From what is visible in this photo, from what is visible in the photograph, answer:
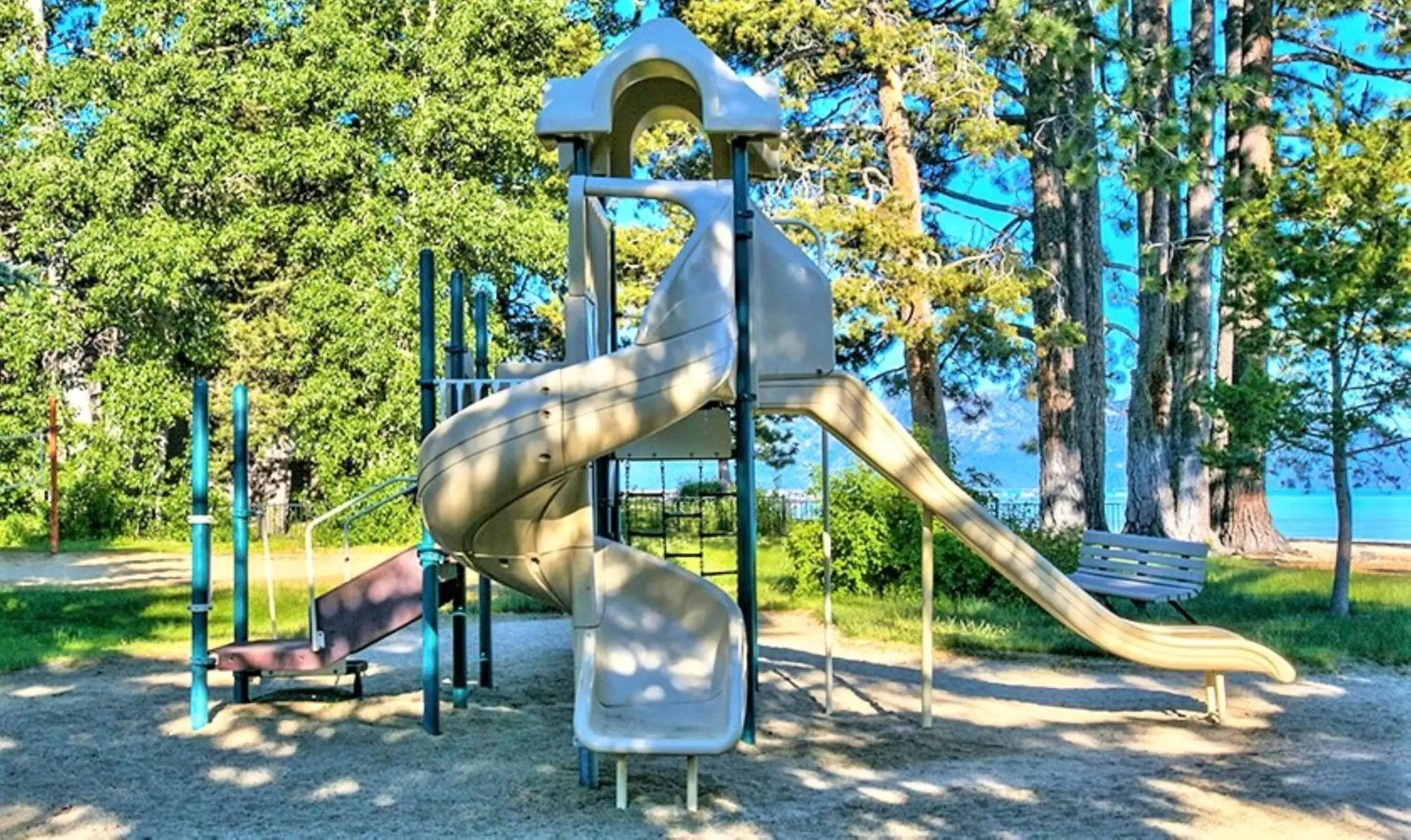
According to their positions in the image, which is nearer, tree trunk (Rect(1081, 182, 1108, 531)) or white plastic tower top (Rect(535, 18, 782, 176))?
white plastic tower top (Rect(535, 18, 782, 176))

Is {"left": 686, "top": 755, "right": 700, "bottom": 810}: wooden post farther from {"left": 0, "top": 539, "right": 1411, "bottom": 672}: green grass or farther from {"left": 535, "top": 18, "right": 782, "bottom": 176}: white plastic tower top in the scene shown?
{"left": 0, "top": 539, "right": 1411, "bottom": 672}: green grass

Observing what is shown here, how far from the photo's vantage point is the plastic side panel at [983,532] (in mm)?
6691

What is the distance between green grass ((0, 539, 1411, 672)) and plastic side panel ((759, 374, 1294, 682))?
2.45 metres

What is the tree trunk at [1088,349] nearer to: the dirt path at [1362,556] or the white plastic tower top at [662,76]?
the dirt path at [1362,556]

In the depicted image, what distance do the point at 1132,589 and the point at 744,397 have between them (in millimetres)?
4632

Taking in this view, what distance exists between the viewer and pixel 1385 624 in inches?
414

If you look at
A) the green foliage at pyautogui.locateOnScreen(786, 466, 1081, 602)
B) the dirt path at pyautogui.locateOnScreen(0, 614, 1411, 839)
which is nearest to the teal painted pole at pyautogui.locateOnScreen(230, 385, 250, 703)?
the dirt path at pyautogui.locateOnScreen(0, 614, 1411, 839)

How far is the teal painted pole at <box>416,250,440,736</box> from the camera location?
6730mm

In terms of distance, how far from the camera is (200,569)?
724 cm

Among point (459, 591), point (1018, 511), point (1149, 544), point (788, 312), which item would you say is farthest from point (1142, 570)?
point (1018, 511)

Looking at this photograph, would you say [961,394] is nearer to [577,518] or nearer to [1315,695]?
[1315,695]

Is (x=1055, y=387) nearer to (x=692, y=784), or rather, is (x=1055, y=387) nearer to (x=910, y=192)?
(x=910, y=192)

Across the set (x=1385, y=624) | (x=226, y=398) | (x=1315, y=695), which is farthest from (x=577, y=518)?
(x=226, y=398)

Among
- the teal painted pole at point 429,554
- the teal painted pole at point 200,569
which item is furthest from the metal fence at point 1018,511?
the teal painted pole at point 200,569
